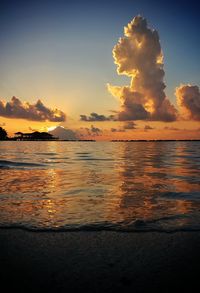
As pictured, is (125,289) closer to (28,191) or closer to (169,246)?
(169,246)

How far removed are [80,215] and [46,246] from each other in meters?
2.57

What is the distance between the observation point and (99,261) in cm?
443

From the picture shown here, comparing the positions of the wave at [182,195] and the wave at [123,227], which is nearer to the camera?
the wave at [123,227]

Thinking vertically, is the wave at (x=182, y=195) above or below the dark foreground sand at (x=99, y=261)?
below

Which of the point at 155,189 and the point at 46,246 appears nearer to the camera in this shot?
the point at 46,246

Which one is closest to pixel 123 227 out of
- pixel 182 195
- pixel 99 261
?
pixel 99 261

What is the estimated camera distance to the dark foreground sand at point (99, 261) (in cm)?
376

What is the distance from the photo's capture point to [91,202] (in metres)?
9.52

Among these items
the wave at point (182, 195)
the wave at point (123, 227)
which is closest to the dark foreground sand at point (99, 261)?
the wave at point (123, 227)

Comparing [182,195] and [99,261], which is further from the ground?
[99,261]

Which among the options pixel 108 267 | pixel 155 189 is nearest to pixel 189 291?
pixel 108 267

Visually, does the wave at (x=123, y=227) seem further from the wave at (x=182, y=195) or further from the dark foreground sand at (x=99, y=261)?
the wave at (x=182, y=195)

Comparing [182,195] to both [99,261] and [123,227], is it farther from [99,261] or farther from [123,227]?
[99,261]

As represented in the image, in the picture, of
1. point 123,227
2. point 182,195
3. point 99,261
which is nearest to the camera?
point 99,261
